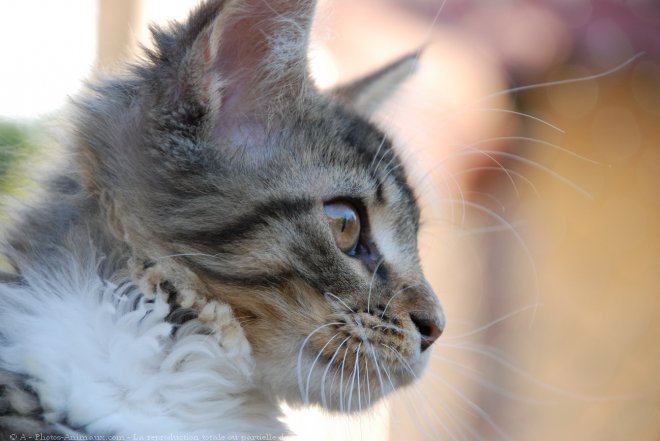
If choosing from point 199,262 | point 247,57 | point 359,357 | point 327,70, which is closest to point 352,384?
point 359,357

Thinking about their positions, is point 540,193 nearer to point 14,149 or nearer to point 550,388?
point 550,388

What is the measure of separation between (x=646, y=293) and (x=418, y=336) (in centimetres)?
93

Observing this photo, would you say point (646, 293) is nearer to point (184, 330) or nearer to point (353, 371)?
point (353, 371)

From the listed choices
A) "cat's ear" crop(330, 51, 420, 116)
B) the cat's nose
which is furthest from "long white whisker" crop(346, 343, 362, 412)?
"cat's ear" crop(330, 51, 420, 116)

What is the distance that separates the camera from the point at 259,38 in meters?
0.90

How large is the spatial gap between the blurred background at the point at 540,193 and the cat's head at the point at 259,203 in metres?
0.52

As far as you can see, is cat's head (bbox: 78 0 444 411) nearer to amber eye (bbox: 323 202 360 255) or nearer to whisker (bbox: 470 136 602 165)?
amber eye (bbox: 323 202 360 255)

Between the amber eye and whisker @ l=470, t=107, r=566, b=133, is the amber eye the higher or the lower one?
the lower one

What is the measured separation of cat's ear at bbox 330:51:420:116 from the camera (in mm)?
1318

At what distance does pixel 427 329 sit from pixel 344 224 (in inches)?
8.5

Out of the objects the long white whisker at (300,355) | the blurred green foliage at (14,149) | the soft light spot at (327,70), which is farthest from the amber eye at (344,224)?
the blurred green foliage at (14,149)

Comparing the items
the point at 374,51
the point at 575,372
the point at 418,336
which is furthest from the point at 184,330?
the point at 575,372

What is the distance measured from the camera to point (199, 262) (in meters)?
0.87

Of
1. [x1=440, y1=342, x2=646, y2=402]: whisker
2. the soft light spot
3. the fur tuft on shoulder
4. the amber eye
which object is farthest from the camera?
[x1=440, y1=342, x2=646, y2=402]: whisker
